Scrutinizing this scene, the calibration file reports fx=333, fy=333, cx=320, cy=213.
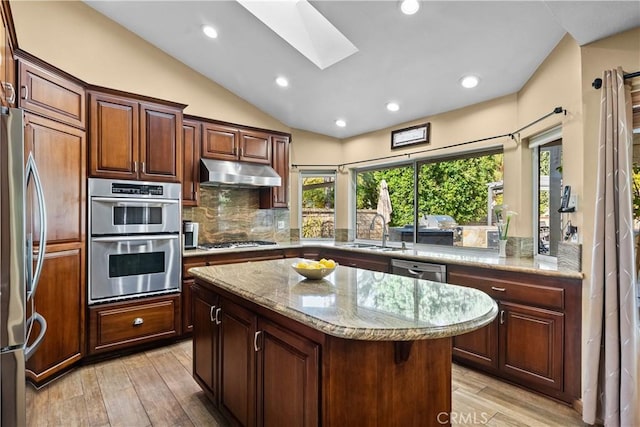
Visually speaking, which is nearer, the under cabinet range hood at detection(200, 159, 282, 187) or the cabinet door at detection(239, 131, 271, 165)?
the under cabinet range hood at detection(200, 159, 282, 187)

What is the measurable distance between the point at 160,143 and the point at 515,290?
343 cm

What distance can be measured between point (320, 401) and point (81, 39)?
380cm

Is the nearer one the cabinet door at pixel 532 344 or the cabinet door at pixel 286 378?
the cabinet door at pixel 286 378

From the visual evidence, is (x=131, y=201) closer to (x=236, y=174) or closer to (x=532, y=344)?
(x=236, y=174)

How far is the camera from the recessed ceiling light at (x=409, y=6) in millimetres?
2407

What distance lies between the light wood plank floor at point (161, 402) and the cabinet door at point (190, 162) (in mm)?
1737

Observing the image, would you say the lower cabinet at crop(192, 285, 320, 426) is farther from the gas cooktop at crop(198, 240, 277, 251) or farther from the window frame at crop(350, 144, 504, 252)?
the window frame at crop(350, 144, 504, 252)

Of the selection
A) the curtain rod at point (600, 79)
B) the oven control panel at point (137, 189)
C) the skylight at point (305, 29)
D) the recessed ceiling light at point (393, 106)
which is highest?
the skylight at point (305, 29)

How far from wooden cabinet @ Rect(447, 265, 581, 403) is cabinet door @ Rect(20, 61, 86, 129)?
3.52 metres

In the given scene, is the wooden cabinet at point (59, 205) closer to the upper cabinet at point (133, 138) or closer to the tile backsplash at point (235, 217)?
the upper cabinet at point (133, 138)

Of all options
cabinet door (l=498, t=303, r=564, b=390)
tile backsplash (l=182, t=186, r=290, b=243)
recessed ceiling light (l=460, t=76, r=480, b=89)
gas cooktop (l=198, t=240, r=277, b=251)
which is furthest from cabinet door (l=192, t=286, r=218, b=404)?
recessed ceiling light (l=460, t=76, r=480, b=89)

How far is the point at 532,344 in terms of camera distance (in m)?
2.46

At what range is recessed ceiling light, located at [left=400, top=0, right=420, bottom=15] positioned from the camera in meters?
2.41

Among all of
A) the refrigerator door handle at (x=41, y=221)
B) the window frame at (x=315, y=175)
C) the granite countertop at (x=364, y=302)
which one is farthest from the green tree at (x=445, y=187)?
the refrigerator door handle at (x=41, y=221)
